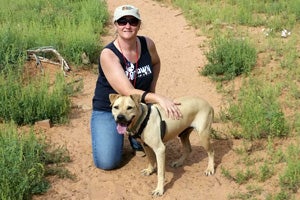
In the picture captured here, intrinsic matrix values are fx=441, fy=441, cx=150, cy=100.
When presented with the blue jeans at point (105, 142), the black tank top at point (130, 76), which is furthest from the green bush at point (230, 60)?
the blue jeans at point (105, 142)

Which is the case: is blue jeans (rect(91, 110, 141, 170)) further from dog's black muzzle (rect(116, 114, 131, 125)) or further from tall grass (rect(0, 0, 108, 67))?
tall grass (rect(0, 0, 108, 67))

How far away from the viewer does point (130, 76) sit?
4656 mm

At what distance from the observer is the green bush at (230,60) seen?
23.2 feet

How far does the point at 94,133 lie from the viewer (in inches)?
194

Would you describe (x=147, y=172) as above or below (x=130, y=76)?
below

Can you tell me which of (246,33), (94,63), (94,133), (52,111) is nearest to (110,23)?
(94,63)

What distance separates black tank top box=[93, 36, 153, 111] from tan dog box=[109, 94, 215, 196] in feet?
1.47

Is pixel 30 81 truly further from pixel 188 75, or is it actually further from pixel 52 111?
pixel 188 75

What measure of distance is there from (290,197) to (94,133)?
2156 millimetres

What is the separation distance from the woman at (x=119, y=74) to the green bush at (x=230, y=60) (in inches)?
89.4

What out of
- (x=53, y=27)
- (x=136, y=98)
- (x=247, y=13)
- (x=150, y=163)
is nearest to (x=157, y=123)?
(x=136, y=98)

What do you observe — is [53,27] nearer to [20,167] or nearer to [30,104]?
[30,104]

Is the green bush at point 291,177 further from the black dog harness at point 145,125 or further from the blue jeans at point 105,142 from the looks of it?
the blue jeans at point 105,142

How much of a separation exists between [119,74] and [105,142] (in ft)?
2.80
